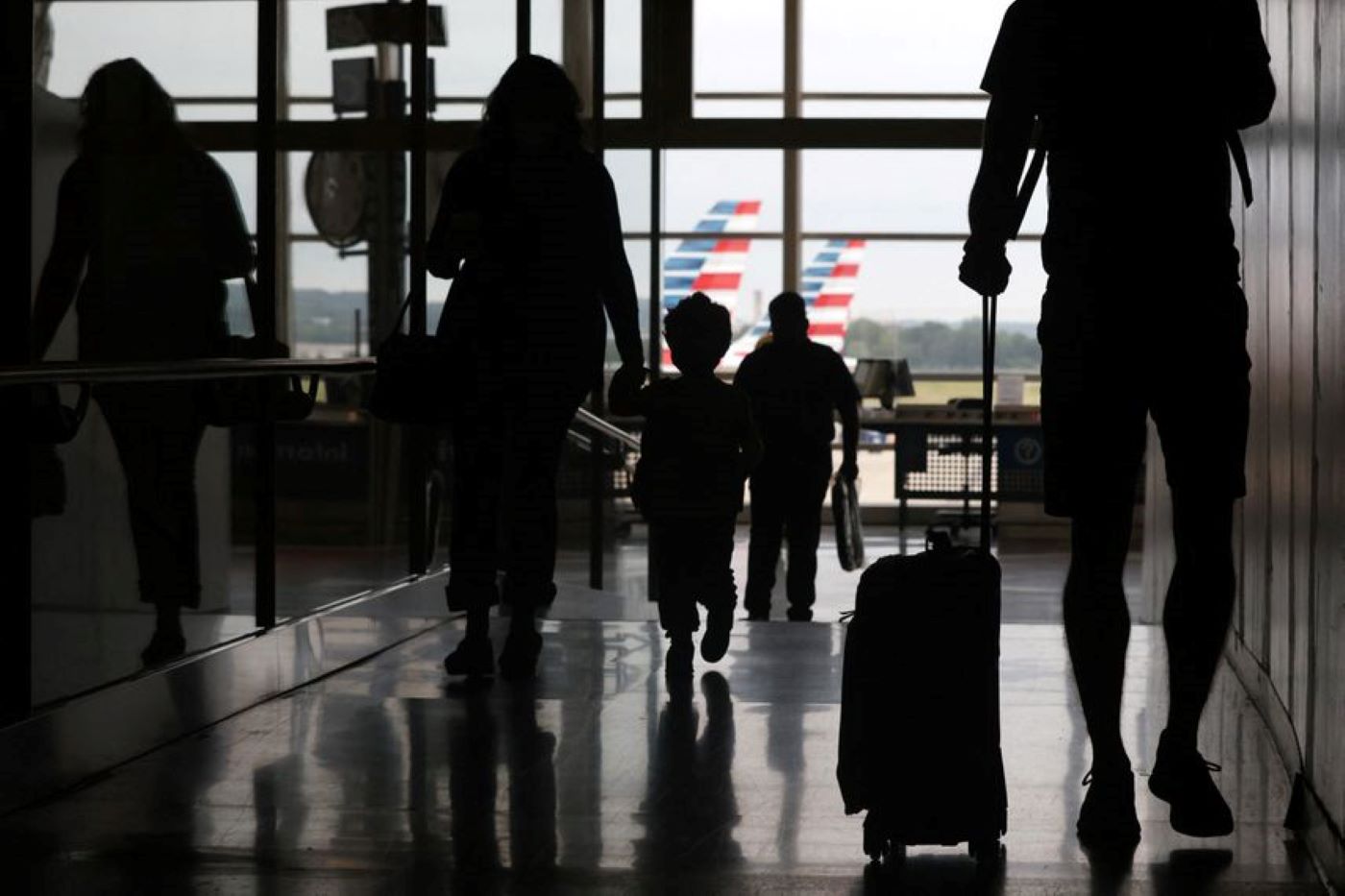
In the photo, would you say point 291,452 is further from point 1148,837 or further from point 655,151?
point 655,151

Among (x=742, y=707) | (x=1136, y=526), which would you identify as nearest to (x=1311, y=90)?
(x=742, y=707)

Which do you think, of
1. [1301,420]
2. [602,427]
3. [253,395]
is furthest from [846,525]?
[1301,420]

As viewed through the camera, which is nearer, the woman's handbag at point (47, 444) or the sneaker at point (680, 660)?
the woman's handbag at point (47, 444)

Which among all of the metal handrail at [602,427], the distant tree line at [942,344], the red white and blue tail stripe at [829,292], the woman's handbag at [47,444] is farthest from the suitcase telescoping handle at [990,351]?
the distant tree line at [942,344]

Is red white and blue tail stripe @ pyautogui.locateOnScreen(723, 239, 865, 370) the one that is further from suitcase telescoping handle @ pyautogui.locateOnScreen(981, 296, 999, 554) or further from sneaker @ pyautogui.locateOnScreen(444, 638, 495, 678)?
suitcase telescoping handle @ pyautogui.locateOnScreen(981, 296, 999, 554)

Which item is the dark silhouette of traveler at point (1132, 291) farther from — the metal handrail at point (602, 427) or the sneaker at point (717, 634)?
the metal handrail at point (602, 427)

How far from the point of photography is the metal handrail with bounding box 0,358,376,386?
3.20 metres

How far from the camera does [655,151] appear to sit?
9.22 meters

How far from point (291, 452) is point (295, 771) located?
1.34 meters

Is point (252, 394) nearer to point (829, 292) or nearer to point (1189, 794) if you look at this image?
point (1189, 794)

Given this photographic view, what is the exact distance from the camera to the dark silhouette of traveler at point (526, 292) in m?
4.88

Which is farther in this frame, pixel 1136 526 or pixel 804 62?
pixel 804 62

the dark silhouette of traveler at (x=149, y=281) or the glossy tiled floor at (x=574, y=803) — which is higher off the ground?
the dark silhouette of traveler at (x=149, y=281)

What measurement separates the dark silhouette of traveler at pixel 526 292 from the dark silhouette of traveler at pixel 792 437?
2.81 metres
